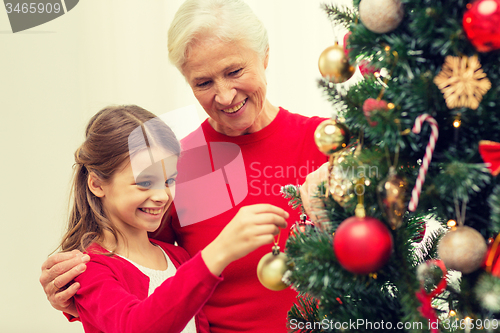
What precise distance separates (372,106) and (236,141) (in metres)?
0.64

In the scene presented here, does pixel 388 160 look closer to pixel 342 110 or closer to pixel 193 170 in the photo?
pixel 342 110

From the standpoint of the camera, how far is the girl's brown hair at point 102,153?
1055 mm

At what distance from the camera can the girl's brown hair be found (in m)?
1.05

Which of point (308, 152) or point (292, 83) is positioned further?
point (292, 83)

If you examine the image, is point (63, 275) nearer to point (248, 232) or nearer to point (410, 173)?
point (248, 232)

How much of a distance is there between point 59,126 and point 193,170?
38.7 inches

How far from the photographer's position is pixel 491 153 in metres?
0.49

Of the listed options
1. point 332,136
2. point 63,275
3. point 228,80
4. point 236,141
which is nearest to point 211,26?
point 228,80

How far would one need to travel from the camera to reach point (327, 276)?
54cm

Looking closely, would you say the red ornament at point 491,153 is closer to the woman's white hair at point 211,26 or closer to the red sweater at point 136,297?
the red sweater at point 136,297

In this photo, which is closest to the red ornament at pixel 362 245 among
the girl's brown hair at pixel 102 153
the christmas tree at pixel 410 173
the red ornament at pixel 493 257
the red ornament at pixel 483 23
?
the christmas tree at pixel 410 173

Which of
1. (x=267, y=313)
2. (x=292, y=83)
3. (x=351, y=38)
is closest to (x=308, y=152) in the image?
(x=267, y=313)

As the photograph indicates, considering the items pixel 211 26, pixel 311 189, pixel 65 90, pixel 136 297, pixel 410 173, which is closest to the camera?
pixel 410 173

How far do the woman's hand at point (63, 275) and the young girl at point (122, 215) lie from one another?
0.8 inches
